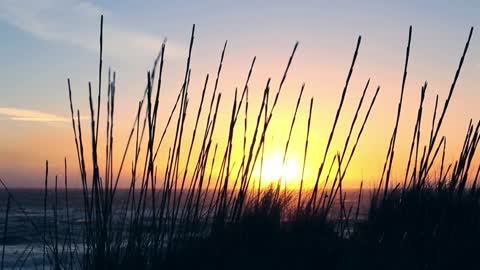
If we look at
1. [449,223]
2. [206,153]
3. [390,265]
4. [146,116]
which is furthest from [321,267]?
[146,116]

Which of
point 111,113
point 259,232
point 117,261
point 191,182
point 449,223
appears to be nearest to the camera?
point 111,113

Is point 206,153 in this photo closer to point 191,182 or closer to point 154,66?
point 191,182

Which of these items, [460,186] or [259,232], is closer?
[460,186]

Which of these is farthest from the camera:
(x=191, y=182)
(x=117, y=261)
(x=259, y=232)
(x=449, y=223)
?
(x=259, y=232)

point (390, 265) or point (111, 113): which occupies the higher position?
point (111, 113)

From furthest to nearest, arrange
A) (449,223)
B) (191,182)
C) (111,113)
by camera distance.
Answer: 1. (449,223)
2. (191,182)
3. (111,113)

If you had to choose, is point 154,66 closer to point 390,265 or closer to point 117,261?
point 117,261

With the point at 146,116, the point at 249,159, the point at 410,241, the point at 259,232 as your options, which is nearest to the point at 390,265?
the point at 410,241

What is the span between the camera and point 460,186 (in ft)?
7.00

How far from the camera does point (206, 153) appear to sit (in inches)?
83.4

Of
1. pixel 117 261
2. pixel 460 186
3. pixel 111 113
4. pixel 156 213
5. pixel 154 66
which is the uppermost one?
pixel 154 66

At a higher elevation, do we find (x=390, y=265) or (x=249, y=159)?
(x=249, y=159)

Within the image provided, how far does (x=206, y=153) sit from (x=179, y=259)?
0.42 metres

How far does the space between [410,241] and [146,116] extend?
1.16 metres
